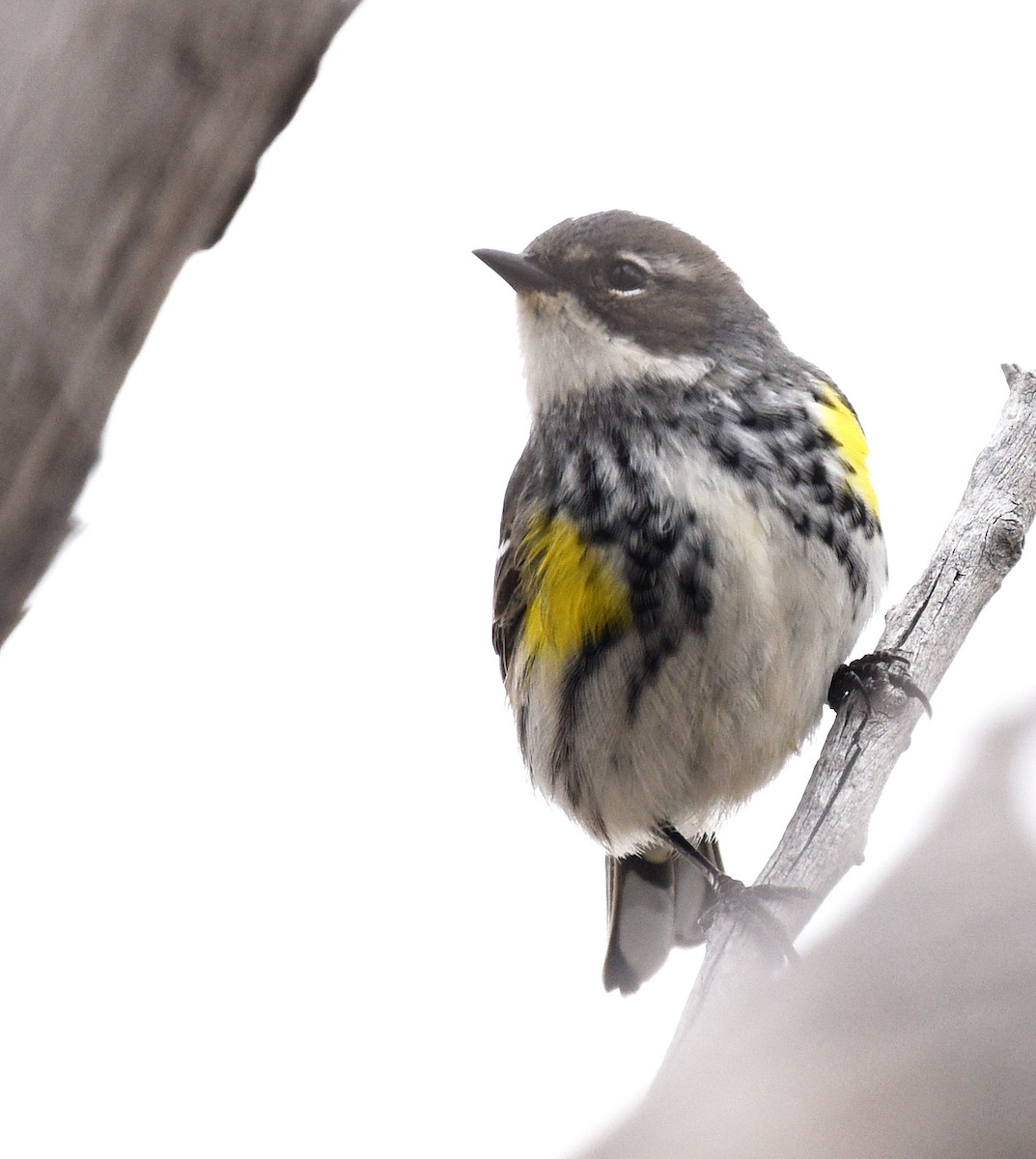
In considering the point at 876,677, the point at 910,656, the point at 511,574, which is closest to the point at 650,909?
Answer: the point at 511,574

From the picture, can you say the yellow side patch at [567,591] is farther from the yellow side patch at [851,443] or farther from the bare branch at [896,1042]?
the bare branch at [896,1042]

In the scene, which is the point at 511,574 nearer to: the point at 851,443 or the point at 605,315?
the point at 605,315

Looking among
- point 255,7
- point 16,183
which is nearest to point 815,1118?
point 16,183

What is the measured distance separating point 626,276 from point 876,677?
6.19 feet

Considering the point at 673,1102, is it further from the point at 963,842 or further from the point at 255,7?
the point at 255,7

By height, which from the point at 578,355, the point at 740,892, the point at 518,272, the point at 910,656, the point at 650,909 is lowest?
the point at 650,909

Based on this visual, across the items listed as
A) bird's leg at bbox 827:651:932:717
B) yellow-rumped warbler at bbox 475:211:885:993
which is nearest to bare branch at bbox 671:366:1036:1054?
bird's leg at bbox 827:651:932:717

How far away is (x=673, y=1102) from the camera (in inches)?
35.2

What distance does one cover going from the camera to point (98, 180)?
1.70 metres

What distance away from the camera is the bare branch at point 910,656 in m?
4.09

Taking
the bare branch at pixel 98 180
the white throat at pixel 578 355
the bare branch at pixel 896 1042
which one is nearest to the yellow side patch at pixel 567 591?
the white throat at pixel 578 355

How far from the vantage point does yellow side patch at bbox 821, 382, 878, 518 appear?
509 cm

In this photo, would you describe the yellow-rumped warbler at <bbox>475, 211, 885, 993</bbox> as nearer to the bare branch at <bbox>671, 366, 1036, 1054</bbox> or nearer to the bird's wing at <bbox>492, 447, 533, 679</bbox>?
the bird's wing at <bbox>492, 447, 533, 679</bbox>

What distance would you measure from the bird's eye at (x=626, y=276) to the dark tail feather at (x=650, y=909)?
238 centimetres
